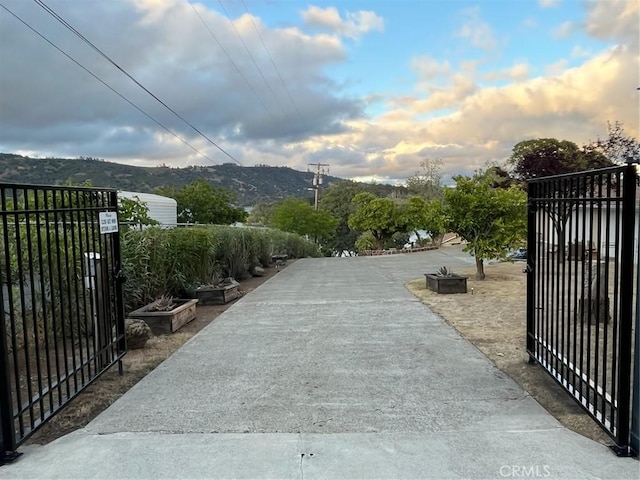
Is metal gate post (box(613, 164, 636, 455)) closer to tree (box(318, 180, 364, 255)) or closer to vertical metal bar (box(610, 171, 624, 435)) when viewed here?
vertical metal bar (box(610, 171, 624, 435))

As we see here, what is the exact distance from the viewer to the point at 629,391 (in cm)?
287

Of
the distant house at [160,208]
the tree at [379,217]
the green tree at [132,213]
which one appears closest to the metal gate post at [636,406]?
the green tree at [132,213]

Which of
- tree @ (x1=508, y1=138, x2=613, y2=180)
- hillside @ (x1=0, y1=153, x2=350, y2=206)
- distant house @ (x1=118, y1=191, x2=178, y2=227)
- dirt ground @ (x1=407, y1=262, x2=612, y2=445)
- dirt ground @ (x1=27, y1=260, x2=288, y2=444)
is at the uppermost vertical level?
hillside @ (x1=0, y1=153, x2=350, y2=206)

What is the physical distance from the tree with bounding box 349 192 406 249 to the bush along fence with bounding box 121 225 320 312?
20.4m

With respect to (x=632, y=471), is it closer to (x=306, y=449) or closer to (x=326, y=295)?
(x=306, y=449)

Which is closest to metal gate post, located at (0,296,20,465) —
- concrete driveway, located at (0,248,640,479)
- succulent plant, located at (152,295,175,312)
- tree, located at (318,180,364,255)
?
concrete driveway, located at (0,248,640,479)

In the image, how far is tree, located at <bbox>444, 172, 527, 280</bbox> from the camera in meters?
10.5

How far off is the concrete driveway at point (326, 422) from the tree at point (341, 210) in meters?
44.5

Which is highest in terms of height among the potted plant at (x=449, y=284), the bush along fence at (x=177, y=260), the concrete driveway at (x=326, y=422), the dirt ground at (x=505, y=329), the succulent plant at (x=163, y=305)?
the bush along fence at (x=177, y=260)

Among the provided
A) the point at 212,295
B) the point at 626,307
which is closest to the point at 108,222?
the point at 626,307

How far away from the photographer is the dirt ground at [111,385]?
3.43 m

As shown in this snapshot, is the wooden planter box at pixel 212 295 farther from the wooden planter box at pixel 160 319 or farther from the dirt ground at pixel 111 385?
the wooden planter box at pixel 160 319

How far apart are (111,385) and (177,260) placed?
14.9ft

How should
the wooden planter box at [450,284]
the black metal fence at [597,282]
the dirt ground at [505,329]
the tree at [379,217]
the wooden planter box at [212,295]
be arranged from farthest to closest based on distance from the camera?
the tree at [379,217]
the wooden planter box at [450,284]
the wooden planter box at [212,295]
the dirt ground at [505,329]
the black metal fence at [597,282]
